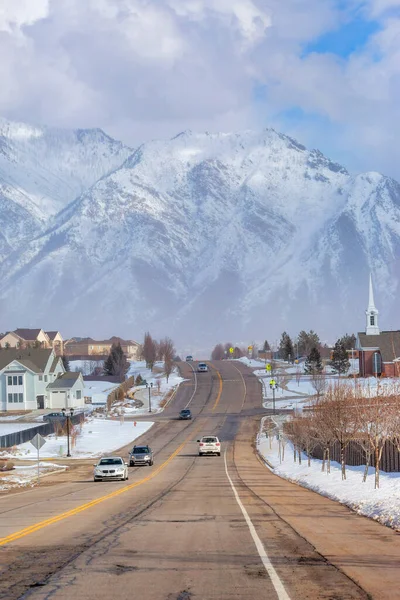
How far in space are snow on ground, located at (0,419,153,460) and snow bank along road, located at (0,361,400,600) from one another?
37.5 meters

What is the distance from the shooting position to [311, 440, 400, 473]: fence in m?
42.3

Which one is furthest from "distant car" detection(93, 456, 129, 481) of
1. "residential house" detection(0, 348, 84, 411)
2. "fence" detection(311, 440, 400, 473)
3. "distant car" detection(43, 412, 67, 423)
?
"residential house" detection(0, 348, 84, 411)

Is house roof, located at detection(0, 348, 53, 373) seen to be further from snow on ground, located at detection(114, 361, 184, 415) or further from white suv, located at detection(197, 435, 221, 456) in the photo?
white suv, located at detection(197, 435, 221, 456)

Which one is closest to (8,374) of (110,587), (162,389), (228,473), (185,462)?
(162,389)

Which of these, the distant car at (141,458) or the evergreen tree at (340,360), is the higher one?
the evergreen tree at (340,360)

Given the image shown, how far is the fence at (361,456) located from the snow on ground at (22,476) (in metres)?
17.9

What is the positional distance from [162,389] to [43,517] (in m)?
116

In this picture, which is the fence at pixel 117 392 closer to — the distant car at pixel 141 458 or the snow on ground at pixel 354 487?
the distant car at pixel 141 458

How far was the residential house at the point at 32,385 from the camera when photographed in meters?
119

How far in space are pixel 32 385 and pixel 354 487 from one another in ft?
301

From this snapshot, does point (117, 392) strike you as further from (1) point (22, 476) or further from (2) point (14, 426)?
(1) point (22, 476)

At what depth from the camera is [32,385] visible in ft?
393

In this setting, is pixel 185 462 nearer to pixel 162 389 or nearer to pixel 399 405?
pixel 399 405

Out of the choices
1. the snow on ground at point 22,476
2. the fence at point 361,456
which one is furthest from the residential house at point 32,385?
the fence at point 361,456
